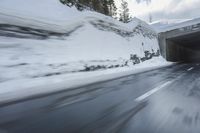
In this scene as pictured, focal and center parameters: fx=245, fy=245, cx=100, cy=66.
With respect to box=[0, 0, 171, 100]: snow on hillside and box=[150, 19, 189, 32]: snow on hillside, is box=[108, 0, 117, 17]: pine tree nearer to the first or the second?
box=[150, 19, 189, 32]: snow on hillside

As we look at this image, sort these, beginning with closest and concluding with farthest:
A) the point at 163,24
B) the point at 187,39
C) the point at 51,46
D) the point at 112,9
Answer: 1. the point at 51,46
2. the point at 187,39
3. the point at 112,9
4. the point at 163,24

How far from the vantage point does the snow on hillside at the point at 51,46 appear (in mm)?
8500

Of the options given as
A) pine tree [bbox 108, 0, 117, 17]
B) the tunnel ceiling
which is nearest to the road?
the tunnel ceiling

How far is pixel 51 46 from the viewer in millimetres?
12289

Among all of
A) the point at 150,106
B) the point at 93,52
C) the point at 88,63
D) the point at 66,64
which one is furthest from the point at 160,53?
the point at 150,106

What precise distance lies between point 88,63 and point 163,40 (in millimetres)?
18085

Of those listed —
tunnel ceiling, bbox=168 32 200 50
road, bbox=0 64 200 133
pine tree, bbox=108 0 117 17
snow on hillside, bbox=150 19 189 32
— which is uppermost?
pine tree, bbox=108 0 117 17

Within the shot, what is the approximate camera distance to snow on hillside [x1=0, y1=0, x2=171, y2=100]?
8500mm

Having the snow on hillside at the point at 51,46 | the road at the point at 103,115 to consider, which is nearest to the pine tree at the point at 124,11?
the snow on hillside at the point at 51,46

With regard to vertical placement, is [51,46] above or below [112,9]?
below

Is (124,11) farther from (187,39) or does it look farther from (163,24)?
(187,39)

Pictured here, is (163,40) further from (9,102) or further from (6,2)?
(9,102)

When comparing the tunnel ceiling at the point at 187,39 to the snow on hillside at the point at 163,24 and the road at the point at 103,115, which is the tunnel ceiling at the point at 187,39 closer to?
the snow on hillside at the point at 163,24

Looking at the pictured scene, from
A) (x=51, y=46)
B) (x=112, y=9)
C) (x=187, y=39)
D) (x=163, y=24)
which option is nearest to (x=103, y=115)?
(x=51, y=46)
